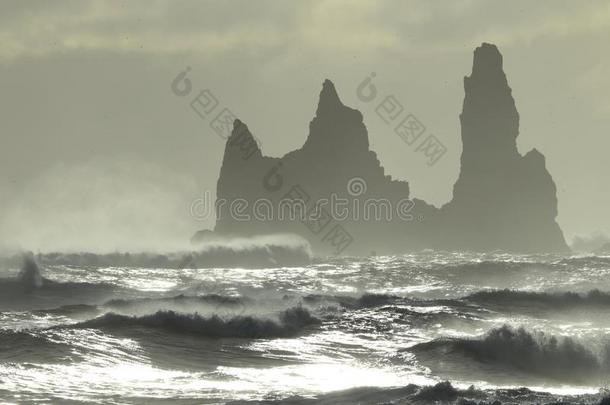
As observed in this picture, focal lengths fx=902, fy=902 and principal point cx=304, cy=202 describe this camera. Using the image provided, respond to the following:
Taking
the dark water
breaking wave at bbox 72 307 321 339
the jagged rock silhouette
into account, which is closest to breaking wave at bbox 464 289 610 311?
the dark water

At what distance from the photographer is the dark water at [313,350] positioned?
19172mm

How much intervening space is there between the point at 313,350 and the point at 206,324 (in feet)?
14.8

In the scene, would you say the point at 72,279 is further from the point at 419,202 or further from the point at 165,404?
the point at 419,202

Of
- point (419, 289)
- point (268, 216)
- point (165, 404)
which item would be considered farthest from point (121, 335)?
point (268, 216)

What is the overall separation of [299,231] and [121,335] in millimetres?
101997

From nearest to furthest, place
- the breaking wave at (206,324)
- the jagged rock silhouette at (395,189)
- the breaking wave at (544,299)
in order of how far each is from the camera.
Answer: the breaking wave at (206,324) < the breaking wave at (544,299) < the jagged rock silhouette at (395,189)

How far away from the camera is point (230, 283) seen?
54.2 m

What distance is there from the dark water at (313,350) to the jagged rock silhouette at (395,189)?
86025 millimetres

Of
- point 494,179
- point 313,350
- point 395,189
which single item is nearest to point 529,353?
point 313,350

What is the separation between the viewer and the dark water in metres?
19.2

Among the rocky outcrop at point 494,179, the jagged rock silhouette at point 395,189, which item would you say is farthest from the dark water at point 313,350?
the rocky outcrop at point 494,179

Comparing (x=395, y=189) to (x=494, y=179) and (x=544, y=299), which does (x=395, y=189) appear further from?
(x=544, y=299)

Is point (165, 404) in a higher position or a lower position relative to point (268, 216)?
lower

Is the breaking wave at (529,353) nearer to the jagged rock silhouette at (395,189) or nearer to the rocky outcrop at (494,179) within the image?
the jagged rock silhouette at (395,189)
